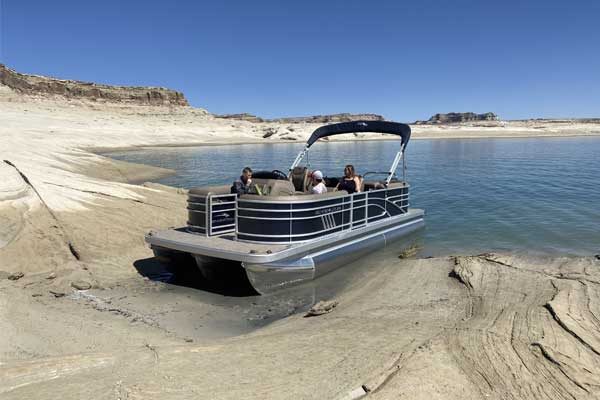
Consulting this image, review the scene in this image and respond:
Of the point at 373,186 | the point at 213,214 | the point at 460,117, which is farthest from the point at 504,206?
the point at 460,117

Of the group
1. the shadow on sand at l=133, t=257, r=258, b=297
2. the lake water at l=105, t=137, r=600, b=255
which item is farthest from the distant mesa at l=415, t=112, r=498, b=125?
the shadow on sand at l=133, t=257, r=258, b=297

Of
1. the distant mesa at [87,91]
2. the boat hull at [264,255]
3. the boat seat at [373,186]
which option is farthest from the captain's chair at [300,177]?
the distant mesa at [87,91]

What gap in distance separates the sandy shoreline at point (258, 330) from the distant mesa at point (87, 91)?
8340 centimetres

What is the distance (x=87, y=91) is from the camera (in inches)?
3529

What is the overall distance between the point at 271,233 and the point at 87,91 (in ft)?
311

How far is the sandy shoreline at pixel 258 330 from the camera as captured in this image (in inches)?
141

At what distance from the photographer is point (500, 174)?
2459cm

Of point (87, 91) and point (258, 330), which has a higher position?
point (87, 91)

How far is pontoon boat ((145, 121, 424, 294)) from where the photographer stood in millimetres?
6707

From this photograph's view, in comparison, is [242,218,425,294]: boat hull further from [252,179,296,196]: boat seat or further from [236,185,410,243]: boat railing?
[252,179,296,196]: boat seat

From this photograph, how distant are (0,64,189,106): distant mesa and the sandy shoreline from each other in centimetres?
8340

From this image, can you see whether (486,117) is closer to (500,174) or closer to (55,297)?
(500,174)

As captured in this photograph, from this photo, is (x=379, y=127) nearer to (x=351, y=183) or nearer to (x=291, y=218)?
(x=351, y=183)

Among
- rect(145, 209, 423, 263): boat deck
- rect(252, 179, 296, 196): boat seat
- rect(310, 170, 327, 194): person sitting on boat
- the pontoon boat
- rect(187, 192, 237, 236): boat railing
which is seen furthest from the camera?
rect(310, 170, 327, 194): person sitting on boat
